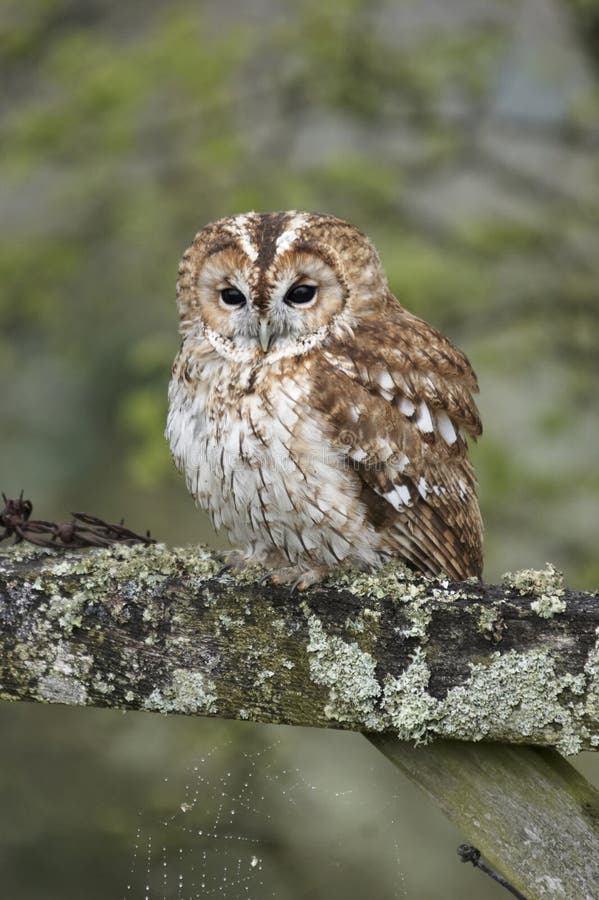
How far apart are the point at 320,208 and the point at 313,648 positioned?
351 cm

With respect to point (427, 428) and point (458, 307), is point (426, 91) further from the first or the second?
point (427, 428)

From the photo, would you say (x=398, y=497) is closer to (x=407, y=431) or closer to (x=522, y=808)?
(x=407, y=431)

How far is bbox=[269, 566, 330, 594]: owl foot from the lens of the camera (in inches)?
68.2

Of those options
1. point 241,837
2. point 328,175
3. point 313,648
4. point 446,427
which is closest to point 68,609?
point 313,648

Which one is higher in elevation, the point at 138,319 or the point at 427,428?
the point at 138,319

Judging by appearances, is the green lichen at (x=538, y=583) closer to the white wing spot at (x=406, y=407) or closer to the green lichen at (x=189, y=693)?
the green lichen at (x=189, y=693)

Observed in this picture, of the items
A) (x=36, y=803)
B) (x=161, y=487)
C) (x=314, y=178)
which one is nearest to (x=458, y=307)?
(x=314, y=178)

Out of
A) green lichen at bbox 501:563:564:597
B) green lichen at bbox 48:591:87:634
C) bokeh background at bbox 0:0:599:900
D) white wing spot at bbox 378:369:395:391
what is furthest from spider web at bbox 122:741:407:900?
green lichen at bbox 501:563:564:597

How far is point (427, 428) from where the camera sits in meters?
2.52

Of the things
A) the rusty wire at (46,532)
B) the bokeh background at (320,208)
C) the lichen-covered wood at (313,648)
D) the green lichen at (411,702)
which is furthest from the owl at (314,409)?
the bokeh background at (320,208)

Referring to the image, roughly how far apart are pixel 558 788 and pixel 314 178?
12.4 feet

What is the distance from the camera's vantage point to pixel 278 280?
8.04 feet

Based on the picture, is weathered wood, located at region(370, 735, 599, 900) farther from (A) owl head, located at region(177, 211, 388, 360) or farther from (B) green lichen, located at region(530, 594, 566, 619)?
(A) owl head, located at region(177, 211, 388, 360)

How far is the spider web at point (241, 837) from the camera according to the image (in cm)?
323
